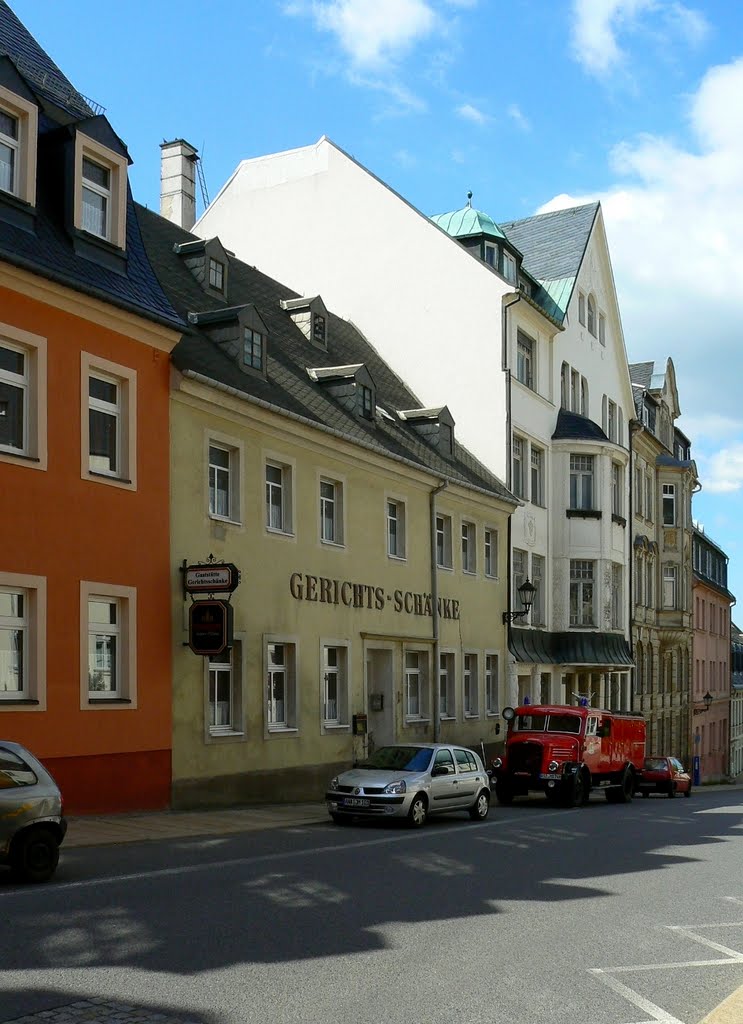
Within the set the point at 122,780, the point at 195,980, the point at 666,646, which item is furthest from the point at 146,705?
the point at 666,646

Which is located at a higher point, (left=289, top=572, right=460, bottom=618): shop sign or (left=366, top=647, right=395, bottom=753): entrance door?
(left=289, top=572, right=460, bottom=618): shop sign

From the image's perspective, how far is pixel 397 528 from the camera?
30.4 metres

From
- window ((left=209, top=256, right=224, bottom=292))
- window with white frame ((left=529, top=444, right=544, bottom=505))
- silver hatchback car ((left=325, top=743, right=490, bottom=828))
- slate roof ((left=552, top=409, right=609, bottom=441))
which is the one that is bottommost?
silver hatchback car ((left=325, top=743, right=490, bottom=828))

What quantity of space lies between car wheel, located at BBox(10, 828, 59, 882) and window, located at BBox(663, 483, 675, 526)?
46.3 m

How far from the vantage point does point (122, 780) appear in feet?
63.5

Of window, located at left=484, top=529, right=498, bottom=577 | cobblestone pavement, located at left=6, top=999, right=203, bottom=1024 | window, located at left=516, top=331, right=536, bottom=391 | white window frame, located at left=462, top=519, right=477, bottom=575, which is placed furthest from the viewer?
window, located at left=516, top=331, right=536, bottom=391

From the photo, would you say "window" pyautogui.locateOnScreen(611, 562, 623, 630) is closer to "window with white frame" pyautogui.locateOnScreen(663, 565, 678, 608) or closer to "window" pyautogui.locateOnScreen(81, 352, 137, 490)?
"window with white frame" pyautogui.locateOnScreen(663, 565, 678, 608)

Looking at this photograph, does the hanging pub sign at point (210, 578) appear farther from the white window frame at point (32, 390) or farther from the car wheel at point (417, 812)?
the car wheel at point (417, 812)

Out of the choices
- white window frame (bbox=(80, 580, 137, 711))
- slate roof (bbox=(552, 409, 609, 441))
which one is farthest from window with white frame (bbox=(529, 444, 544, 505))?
white window frame (bbox=(80, 580, 137, 711))

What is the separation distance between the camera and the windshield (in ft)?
68.0

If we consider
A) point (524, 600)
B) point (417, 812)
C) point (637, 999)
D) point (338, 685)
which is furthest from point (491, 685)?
point (637, 999)

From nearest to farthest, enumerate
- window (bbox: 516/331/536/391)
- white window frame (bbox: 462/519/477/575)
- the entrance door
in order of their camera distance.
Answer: the entrance door < white window frame (bbox: 462/519/477/575) < window (bbox: 516/331/536/391)

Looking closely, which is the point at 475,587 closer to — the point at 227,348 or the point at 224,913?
the point at 227,348

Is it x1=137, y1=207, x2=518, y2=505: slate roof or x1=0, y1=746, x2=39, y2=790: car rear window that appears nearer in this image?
x1=0, y1=746, x2=39, y2=790: car rear window
